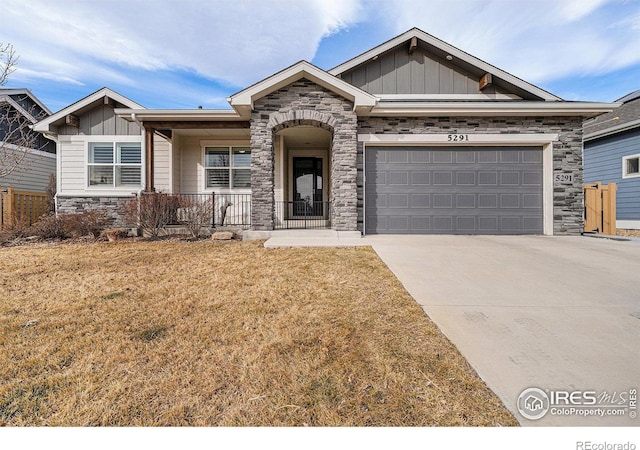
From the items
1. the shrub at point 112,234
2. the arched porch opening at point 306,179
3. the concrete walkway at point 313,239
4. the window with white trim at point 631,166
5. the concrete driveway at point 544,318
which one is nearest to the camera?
the concrete driveway at point 544,318

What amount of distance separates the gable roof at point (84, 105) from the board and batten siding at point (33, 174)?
5.06 m

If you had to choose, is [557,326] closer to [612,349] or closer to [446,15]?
[612,349]

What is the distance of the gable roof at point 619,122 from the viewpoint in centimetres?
1156

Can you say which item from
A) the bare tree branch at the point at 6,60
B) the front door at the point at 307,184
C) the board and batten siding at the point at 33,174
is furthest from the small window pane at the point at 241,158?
the board and batten siding at the point at 33,174

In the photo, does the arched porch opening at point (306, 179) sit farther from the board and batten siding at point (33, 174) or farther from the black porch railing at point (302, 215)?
the board and batten siding at point (33, 174)

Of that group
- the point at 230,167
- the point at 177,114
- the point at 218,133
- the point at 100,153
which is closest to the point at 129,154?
the point at 100,153

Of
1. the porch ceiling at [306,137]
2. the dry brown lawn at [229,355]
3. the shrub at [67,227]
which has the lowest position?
the dry brown lawn at [229,355]

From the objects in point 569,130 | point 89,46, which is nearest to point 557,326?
point 569,130

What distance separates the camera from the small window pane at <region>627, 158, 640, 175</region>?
11562 mm

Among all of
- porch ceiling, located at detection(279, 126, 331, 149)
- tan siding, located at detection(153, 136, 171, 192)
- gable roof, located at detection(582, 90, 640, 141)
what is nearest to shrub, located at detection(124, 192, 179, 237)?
tan siding, located at detection(153, 136, 171, 192)

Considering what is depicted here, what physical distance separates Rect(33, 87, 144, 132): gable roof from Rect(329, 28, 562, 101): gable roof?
7141mm

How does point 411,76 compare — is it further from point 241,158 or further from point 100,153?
point 100,153

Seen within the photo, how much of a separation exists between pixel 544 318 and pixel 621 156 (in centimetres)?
1412

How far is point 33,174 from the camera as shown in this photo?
47.1 ft
